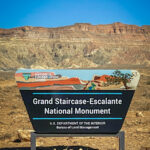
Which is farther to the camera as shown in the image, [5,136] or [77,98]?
[5,136]

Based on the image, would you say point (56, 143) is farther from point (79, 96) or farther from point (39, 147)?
point (79, 96)

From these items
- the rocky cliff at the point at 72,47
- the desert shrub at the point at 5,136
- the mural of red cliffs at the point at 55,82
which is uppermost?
the rocky cliff at the point at 72,47

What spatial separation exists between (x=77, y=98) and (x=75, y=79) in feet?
0.87

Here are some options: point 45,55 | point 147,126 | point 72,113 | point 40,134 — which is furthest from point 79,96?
point 45,55

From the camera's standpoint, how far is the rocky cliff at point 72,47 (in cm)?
9925

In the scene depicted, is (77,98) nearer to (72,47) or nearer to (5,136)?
(5,136)

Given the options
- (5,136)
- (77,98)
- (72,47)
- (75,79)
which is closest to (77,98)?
(77,98)

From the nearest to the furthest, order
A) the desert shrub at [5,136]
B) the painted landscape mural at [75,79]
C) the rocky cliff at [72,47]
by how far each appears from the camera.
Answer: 1. the painted landscape mural at [75,79]
2. the desert shrub at [5,136]
3. the rocky cliff at [72,47]

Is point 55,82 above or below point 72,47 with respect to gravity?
below

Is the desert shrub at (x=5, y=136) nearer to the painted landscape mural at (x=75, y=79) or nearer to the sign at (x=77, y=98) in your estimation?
the sign at (x=77, y=98)

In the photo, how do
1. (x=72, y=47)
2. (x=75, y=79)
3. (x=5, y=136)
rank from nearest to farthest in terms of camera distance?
1. (x=75, y=79)
2. (x=5, y=136)
3. (x=72, y=47)

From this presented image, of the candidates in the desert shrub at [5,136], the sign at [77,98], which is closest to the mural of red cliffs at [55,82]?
the sign at [77,98]

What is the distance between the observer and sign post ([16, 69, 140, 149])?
12.3 feet

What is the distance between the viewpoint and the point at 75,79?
374 centimetres
